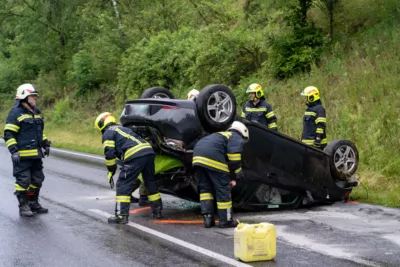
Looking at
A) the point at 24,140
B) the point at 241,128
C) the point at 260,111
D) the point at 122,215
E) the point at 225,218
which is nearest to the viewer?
the point at 225,218

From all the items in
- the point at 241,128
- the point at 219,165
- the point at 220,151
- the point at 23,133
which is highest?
the point at 241,128

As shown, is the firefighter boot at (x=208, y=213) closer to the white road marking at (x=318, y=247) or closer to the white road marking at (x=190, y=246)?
the white road marking at (x=190, y=246)

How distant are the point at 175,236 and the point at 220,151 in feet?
4.07

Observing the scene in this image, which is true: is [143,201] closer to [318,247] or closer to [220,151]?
[220,151]

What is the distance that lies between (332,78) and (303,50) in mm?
1545

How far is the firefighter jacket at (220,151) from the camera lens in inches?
290

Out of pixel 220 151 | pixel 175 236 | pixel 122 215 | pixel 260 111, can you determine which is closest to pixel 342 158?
pixel 220 151

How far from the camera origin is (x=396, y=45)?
13789mm

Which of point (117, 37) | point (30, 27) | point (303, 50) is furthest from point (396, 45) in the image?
point (30, 27)

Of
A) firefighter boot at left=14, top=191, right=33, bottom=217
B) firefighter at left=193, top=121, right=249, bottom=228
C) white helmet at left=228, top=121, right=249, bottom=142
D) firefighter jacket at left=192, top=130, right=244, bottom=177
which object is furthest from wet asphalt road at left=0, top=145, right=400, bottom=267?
white helmet at left=228, top=121, right=249, bottom=142

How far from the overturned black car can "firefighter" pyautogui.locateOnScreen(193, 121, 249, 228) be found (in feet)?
1.09

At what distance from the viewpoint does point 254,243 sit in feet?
19.0

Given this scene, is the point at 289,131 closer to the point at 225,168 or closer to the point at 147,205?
the point at 147,205

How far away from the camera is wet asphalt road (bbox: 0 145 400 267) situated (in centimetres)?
594
